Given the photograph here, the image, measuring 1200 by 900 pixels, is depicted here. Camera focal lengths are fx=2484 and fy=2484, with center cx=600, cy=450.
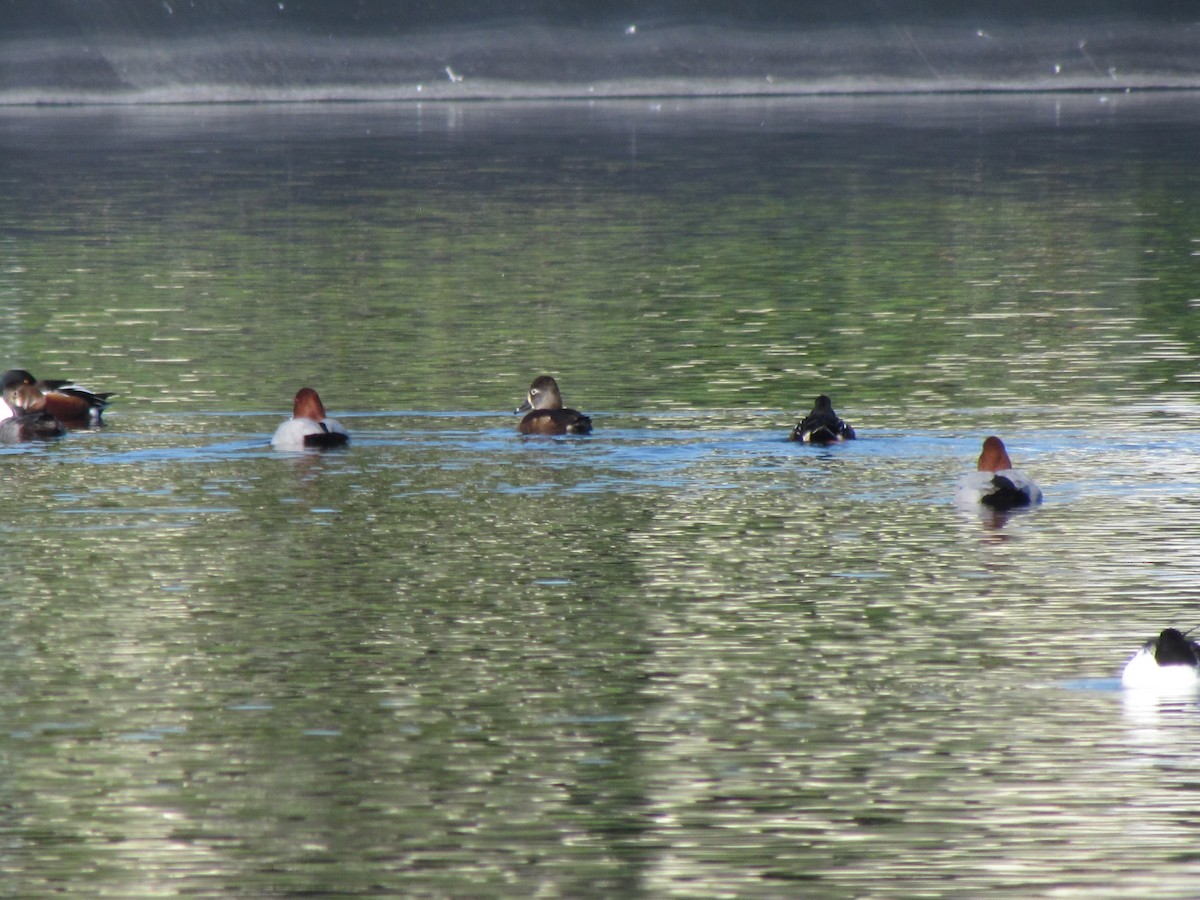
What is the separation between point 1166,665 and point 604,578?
12.8ft

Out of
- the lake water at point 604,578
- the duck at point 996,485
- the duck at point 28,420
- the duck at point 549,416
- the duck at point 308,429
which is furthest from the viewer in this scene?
the duck at point 28,420

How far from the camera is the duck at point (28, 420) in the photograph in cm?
1900

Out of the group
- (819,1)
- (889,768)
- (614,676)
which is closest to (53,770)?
(614,676)

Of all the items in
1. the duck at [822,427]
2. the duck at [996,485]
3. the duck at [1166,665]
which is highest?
the duck at [822,427]

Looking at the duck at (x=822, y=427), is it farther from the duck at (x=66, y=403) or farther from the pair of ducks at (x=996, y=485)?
the duck at (x=66, y=403)

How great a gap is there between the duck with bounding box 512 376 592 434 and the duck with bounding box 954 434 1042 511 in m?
3.37

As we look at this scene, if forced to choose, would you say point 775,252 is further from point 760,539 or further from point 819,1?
point 819,1

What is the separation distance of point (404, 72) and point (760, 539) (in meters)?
64.4

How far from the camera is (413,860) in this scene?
9.26 m

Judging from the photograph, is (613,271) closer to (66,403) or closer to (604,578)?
(66,403)

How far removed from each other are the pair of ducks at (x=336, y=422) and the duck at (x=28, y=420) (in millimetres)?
1855

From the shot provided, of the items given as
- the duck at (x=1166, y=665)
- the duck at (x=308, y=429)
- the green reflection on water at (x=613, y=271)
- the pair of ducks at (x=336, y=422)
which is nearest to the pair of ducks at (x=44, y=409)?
the green reflection on water at (x=613, y=271)

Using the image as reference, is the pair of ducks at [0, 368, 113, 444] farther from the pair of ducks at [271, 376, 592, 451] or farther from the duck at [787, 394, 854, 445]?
the duck at [787, 394, 854, 445]

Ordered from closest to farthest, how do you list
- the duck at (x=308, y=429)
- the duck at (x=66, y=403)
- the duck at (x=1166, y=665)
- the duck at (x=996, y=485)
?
the duck at (x=1166, y=665) → the duck at (x=996, y=485) → the duck at (x=308, y=429) → the duck at (x=66, y=403)
